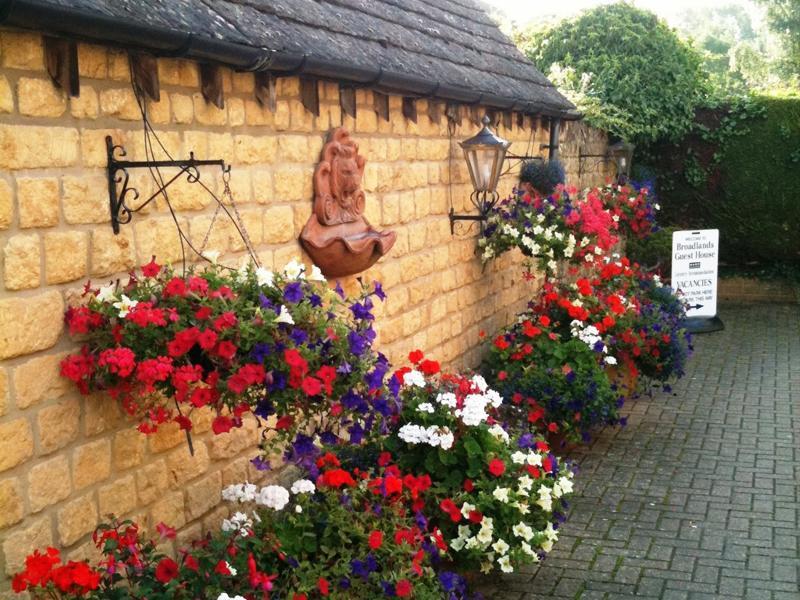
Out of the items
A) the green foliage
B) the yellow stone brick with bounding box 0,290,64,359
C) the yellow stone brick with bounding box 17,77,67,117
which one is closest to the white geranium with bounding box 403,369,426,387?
the yellow stone brick with bounding box 0,290,64,359

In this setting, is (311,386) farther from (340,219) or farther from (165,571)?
(340,219)

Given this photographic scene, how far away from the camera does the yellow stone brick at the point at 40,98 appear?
319 cm

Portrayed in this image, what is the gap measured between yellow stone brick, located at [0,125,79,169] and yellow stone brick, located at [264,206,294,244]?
1.49 meters

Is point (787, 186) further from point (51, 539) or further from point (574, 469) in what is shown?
point (51, 539)

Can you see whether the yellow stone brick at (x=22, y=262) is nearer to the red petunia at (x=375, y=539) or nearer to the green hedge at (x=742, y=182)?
the red petunia at (x=375, y=539)

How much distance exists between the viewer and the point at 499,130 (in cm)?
859

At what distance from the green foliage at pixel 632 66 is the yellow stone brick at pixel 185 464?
1093cm

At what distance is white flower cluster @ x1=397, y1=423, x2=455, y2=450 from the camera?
195 inches

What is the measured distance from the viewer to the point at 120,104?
3.70m

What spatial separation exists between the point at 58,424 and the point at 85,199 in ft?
2.72

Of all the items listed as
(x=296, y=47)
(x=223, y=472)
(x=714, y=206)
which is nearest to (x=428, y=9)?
(x=296, y=47)

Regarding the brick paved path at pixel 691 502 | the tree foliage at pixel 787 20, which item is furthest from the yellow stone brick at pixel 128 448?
the tree foliage at pixel 787 20

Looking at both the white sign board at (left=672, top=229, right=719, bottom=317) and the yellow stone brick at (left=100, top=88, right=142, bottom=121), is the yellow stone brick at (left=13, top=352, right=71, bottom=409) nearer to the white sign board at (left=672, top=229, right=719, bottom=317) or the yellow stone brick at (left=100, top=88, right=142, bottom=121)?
the yellow stone brick at (left=100, top=88, right=142, bottom=121)

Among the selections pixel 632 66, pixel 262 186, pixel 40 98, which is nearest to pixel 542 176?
pixel 262 186
